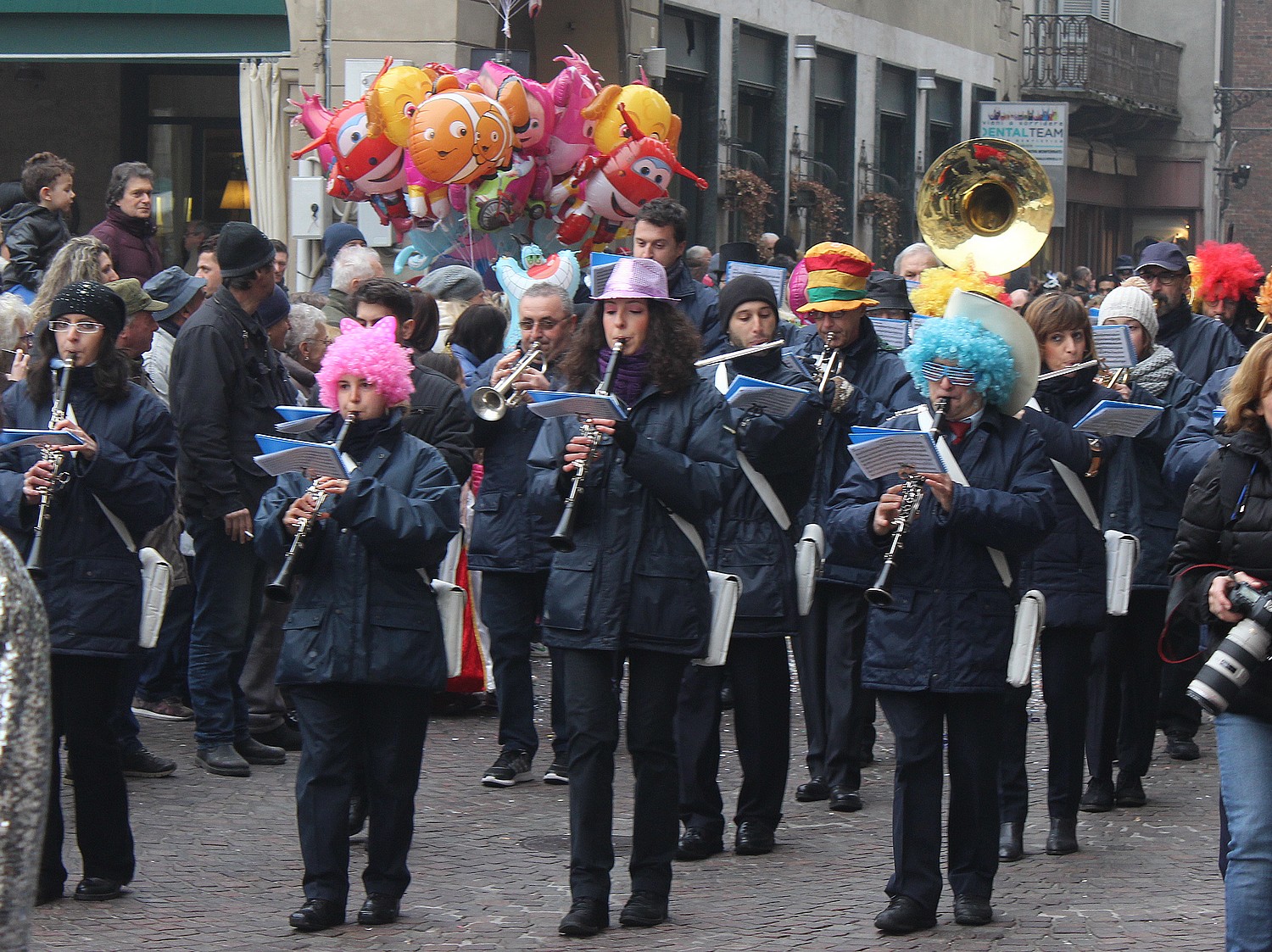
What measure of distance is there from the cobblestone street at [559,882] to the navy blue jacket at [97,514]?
0.88 meters

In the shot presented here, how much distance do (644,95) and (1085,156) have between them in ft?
86.2

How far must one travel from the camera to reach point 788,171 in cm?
2453

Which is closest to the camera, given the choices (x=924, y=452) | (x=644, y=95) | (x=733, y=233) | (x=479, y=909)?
(x=924, y=452)

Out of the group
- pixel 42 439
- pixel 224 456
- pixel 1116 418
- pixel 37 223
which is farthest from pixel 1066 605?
pixel 37 223

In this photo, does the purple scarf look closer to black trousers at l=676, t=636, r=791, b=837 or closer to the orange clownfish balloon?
black trousers at l=676, t=636, r=791, b=837

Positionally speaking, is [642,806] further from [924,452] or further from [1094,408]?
[1094,408]

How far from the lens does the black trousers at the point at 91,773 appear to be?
5.91 meters

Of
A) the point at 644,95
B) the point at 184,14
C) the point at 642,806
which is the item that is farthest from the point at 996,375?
the point at 184,14

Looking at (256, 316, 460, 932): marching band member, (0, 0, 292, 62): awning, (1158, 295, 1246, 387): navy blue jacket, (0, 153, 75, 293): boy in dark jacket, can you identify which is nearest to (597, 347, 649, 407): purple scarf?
(256, 316, 460, 932): marching band member

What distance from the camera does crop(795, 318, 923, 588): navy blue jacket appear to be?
7.62m

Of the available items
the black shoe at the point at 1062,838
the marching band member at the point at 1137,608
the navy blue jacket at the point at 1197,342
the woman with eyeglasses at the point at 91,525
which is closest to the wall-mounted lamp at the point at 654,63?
the navy blue jacket at the point at 1197,342

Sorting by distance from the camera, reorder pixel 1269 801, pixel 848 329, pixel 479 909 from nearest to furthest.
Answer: pixel 1269 801 → pixel 479 909 → pixel 848 329

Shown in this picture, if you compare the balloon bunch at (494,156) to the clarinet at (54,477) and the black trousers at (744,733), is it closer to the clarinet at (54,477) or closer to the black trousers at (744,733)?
the black trousers at (744,733)

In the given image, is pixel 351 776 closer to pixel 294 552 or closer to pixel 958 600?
pixel 294 552
